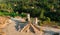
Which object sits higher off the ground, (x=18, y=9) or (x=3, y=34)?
(x=3, y=34)

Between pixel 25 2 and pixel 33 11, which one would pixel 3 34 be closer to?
pixel 33 11

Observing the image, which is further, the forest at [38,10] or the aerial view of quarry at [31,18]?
the forest at [38,10]

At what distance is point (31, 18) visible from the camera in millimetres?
13477

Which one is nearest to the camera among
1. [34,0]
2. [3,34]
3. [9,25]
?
[3,34]

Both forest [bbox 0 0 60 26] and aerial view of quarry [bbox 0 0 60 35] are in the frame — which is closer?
aerial view of quarry [bbox 0 0 60 35]

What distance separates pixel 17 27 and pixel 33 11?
26.6 ft

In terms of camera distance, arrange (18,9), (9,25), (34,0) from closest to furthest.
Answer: (9,25)
(18,9)
(34,0)

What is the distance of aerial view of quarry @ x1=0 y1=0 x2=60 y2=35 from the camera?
762 centimetres

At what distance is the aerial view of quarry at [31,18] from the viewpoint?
7.62 m

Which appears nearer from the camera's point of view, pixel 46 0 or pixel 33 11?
pixel 33 11

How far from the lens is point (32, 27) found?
7621 mm

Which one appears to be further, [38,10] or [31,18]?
[38,10]

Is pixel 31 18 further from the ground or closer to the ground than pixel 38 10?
further from the ground

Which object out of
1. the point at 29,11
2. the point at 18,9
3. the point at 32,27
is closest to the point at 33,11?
the point at 29,11
